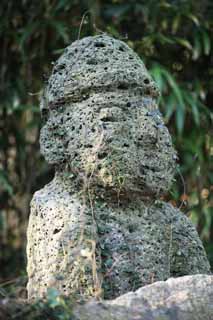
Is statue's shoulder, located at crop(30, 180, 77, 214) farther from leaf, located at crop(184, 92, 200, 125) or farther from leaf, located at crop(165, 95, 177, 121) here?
leaf, located at crop(184, 92, 200, 125)

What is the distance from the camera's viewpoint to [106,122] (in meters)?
3.50

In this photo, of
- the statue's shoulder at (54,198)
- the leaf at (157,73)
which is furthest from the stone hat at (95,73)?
the leaf at (157,73)

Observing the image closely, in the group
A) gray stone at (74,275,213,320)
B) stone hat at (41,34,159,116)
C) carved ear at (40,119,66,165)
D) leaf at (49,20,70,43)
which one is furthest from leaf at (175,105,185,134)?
gray stone at (74,275,213,320)

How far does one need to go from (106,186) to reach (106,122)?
0.74ft

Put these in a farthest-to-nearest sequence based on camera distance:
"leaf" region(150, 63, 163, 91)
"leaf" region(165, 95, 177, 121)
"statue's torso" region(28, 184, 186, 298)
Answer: "leaf" region(165, 95, 177, 121), "leaf" region(150, 63, 163, 91), "statue's torso" region(28, 184, 186, 298)

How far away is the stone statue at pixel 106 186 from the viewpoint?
3.37m

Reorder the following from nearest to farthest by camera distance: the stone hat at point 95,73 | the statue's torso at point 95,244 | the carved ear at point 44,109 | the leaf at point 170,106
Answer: the statue's torso at point 95,244, the stone hat at point 95,73, the carved ear at point 44,109, the leaf at point 170,106

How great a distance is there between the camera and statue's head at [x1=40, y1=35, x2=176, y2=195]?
3459 mm

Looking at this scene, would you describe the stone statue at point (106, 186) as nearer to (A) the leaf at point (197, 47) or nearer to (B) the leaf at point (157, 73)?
(B) the leaf at point (157, 73)

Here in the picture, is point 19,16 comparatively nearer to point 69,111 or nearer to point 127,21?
point 127,21

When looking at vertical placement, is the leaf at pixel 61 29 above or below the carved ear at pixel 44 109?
above

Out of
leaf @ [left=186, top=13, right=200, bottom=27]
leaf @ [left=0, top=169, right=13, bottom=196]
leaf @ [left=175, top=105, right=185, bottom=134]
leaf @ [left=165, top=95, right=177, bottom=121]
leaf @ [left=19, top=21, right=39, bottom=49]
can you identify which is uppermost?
leaf @ [left=186, top=13, right=200, bottom=27]

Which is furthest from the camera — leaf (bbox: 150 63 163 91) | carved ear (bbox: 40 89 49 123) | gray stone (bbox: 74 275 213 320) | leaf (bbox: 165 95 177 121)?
leaf (bbox: 165 95 177 121)

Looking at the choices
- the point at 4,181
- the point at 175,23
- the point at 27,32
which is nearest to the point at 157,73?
the point at 175,23
